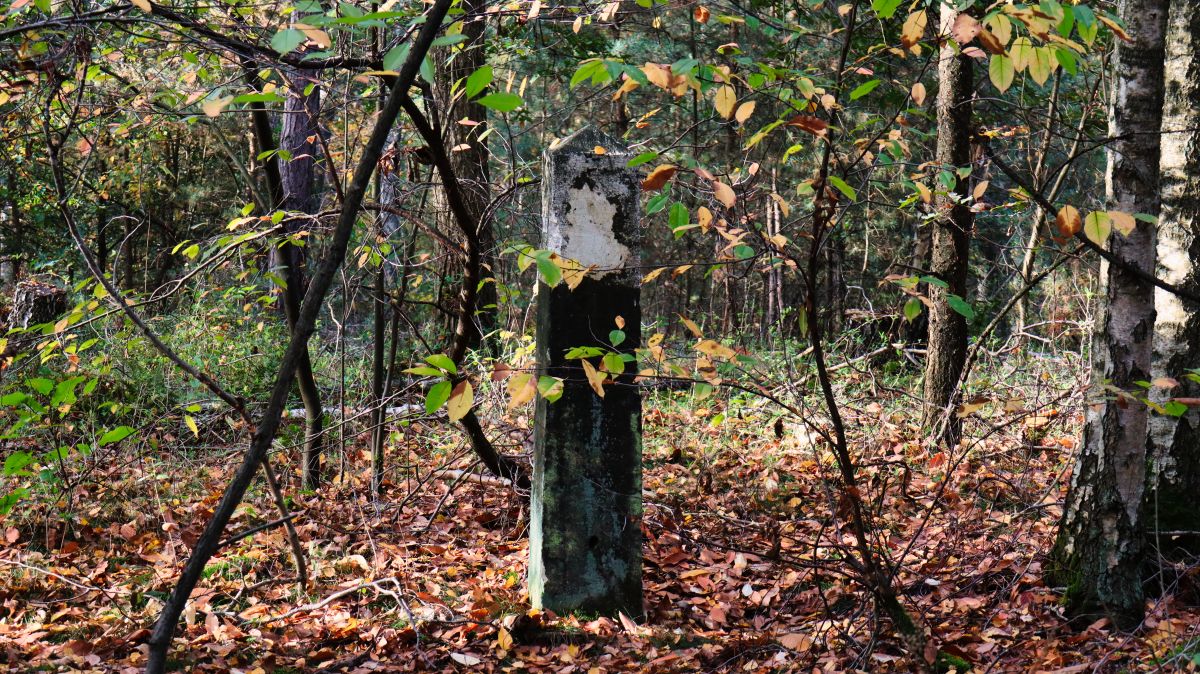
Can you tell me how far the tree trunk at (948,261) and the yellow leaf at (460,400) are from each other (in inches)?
182

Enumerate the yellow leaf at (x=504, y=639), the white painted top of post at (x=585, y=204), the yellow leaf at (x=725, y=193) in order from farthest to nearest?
the white painted top of post at (x=585, y=204) → the yellow leaf at (x=504, y=639) → the yellow leaf at (x=725, y=193)

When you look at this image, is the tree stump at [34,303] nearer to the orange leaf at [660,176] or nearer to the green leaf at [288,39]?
the orange leaf at [660,176]

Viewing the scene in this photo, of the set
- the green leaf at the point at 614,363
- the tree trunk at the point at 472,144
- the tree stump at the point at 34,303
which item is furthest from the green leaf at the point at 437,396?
the tree stump at the point at 34,303

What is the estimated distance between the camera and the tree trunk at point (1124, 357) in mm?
2881

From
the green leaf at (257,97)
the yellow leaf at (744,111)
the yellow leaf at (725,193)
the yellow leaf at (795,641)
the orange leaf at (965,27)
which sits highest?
the orange leaf at (965,27)

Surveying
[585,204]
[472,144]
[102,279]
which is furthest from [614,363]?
[472,144]

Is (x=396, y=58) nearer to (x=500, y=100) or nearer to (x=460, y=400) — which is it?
(x=500, y=100)

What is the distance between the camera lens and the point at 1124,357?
295 centimetres

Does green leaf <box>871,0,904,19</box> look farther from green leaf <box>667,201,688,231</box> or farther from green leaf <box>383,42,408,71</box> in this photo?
green leaf <box>383,42,408,71</box>

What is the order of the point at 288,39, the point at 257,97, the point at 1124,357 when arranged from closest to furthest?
the point at 288,39
the point at 257,97
the point at 1124,357

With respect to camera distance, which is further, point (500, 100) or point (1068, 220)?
point (1068, 220)

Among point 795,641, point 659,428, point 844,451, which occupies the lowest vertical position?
point 795,641

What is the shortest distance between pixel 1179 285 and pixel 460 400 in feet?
9.73

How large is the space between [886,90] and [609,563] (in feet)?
27.6
